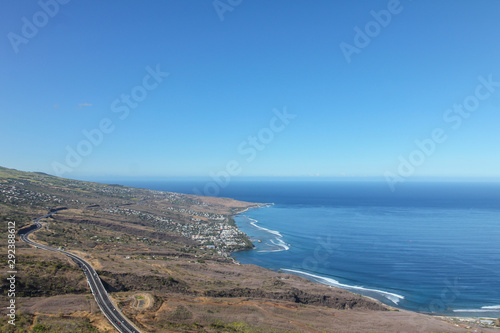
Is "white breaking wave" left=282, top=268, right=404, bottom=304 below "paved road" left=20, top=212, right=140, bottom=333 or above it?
below

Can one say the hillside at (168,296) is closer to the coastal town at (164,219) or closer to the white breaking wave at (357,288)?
the white breaking wave at (357,288)

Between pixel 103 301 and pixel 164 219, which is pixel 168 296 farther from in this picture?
pixel 164 219

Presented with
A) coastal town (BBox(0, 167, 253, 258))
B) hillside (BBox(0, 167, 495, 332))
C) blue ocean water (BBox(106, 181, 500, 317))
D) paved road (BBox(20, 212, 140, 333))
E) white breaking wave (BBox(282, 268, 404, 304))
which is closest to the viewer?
paved road (BBox(20, 212, 140, 333))

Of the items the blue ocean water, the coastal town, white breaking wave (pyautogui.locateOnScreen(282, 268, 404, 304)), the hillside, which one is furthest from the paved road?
white breaking wave (pyautogui.locateOnScreen(282, 268, 404, 304))

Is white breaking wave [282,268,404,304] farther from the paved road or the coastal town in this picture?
the paved road

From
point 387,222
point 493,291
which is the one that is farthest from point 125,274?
point 387,222

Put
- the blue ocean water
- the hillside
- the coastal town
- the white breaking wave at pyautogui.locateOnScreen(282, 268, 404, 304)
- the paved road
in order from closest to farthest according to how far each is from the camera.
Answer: the paved road
the hillside
the white breaking wave at pyautogui.locateOnScreen(282, 268, 404, 304)
the blue ocean water
the coastal town

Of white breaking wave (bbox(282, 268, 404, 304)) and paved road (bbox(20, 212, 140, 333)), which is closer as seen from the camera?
paved road (bbox(20, 212, 140, 333))

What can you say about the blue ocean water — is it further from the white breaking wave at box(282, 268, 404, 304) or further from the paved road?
the paved road

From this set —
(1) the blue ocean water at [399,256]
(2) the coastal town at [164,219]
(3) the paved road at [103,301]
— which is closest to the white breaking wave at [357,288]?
(1) the blue ocean water at [399,256]

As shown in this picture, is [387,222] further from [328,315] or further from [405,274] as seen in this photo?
[328,315]


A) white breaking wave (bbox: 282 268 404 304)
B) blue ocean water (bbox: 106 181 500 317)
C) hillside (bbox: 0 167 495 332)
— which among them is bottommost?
white breaking wave (bbox: 282 268 404 304)
